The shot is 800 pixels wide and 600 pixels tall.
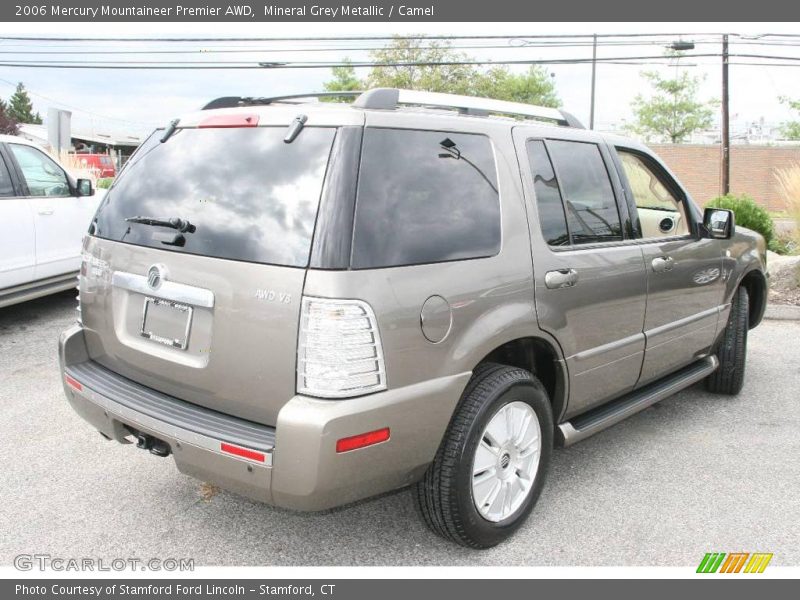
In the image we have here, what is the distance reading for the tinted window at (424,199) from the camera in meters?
2.63

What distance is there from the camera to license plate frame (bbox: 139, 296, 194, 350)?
2.80 m

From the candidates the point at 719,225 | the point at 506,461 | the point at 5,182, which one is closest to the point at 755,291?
the point at 719,225

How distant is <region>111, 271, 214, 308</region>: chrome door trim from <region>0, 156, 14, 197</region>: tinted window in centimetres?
437

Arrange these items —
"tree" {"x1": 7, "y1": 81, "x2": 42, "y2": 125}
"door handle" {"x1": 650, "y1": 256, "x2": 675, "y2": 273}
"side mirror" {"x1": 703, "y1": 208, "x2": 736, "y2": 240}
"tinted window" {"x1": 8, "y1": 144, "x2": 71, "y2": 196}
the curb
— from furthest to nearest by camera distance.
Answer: "tree" {"x1": 7, "y1": 81, "x2": 42, "y2": 125}, the curb, "tinted window" {"x1": 8, "y1": 144, "x2": 71, "y2": 196}, "side mirror" {"x1": 703, "y1": 208, "x2": 736, "y2": 240}, "door handle" {"x1": 650, "y1": 256, "x2": 675, "y2": 273}

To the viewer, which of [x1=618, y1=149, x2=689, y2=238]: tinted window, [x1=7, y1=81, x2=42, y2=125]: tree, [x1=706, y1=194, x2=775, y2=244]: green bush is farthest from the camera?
[x1=7, y1=81, x2=42, y2=125]: tree

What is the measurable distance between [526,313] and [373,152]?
100 cm

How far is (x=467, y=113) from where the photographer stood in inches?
134

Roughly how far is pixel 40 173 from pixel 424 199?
5.78 meters

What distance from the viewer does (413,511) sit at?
3510mm

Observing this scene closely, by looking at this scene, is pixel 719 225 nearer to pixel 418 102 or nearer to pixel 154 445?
pixel 418 102

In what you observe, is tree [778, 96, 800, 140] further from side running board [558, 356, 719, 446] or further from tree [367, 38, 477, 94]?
side running board [558, 356, 719, 446]

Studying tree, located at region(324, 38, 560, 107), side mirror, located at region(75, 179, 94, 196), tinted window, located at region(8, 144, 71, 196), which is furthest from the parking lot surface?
tree, located at region(324, 38, 560, 107)

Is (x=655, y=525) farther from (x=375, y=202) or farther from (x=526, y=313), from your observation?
(x=375, y=202)

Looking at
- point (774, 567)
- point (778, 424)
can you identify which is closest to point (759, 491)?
point (774, 567)
